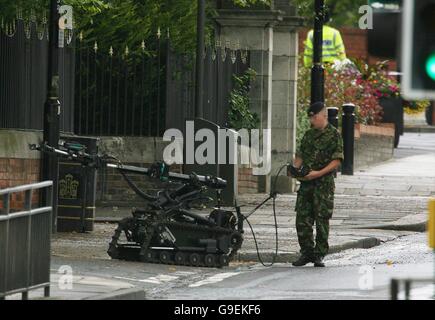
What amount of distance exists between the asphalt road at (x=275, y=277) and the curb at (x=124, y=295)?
1.09 feet

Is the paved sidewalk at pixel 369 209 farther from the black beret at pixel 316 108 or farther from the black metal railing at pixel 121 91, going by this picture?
the black metal railing at pixel 121 91

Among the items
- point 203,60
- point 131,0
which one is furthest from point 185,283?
point 131,0

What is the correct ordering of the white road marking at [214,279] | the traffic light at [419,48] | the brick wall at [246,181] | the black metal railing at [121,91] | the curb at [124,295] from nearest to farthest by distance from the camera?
the traffic light at [419,48], the curb at [124,295], the white road marking at [214,279], the black metal railing at [121,91], the brick wall at [246,181]

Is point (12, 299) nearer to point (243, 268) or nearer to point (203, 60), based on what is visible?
point (243, 268)

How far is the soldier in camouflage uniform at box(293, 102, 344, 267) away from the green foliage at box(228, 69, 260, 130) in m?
9.35

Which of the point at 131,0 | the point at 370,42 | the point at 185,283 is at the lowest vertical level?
the point at 185,283

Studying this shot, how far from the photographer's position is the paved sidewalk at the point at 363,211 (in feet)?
63.4

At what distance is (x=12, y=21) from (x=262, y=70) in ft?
21.2

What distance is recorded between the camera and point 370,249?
755 inches

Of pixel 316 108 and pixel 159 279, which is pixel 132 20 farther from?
pixel 159 279

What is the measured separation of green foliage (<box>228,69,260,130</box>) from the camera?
26688mm

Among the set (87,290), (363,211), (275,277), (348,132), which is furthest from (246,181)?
(87,290)

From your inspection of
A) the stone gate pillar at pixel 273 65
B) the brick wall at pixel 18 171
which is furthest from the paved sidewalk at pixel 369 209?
the brick wall at pixel 18 171

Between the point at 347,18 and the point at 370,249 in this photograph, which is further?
the point at 347,18
